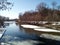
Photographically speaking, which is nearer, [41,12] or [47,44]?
[47,44]

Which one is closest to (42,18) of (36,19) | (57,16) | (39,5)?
(36,19)

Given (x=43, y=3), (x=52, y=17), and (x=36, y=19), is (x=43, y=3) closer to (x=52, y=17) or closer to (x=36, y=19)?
(x=36, y=19)

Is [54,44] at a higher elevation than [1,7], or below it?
below

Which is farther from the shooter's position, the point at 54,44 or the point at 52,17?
the point at 52,17

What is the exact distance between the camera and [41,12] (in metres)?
81.0

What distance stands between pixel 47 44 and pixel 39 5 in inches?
2660

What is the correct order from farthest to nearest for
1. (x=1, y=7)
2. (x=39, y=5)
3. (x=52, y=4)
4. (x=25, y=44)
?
(x=39, y=5) → (x=52, y=4) → (x=1, y=7) → (x=25, y=44)

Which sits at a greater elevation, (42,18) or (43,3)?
(43,3)

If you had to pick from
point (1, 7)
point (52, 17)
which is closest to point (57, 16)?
point (52, 17)

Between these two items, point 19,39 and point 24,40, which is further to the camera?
point 19,39

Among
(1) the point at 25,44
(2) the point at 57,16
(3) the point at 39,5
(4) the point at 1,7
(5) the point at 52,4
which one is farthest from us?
(3) the point at 39,5

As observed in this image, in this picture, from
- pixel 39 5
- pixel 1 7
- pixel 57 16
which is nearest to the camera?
pixel 1 7

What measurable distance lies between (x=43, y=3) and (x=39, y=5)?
99.3 inches

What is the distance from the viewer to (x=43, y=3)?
79.8 meters
